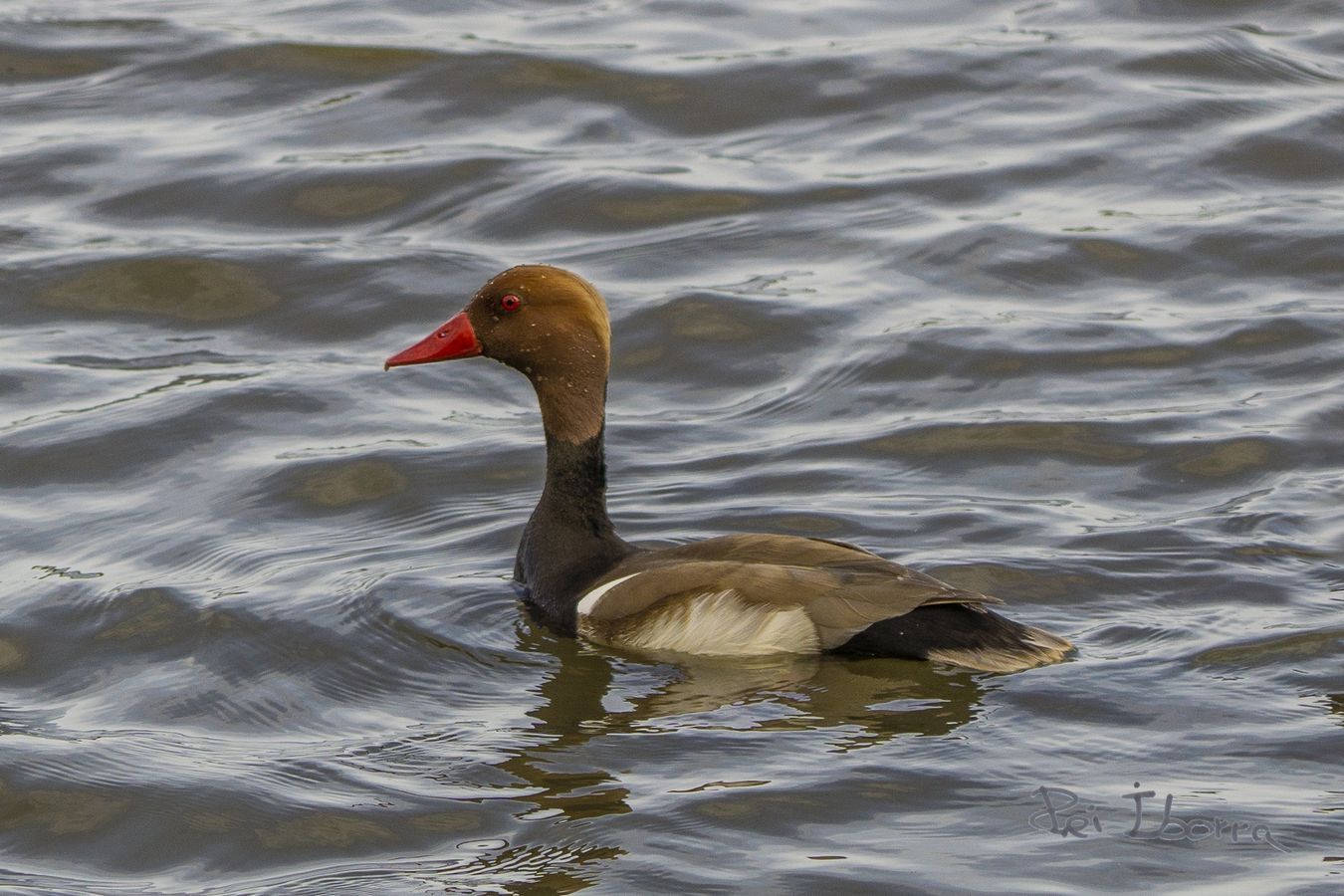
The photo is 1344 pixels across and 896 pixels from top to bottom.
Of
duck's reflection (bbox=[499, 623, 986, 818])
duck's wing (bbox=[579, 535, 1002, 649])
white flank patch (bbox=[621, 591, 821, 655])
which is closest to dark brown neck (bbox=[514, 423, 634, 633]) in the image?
duck's wing (bbox=[579, 535, 1002, 649])

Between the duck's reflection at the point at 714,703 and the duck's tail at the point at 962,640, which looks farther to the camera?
the duck's tail at the point at 962,640

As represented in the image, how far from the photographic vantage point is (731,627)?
7879mm

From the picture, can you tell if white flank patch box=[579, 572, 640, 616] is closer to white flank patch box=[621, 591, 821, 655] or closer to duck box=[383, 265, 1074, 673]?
duck box=[383, 265, 1074, 673]

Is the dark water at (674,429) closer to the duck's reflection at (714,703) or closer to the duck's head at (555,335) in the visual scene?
the duck's reflection at (714,703)

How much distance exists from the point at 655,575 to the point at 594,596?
307 mm

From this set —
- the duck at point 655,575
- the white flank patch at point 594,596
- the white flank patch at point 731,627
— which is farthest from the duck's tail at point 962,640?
the white flank patch at point 594,596

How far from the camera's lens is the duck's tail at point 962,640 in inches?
300

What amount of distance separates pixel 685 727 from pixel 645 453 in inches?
116

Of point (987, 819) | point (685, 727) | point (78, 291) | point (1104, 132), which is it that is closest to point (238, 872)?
point (685, 727)

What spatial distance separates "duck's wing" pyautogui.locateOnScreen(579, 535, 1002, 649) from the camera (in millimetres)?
7676

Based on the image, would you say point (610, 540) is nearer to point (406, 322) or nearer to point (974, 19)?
point (406, 322)

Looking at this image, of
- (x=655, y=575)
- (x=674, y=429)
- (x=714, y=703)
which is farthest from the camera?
(x=674, y=429)

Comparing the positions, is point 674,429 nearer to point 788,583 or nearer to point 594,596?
point 594,596

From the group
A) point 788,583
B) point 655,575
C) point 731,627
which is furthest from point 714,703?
point 655,575
